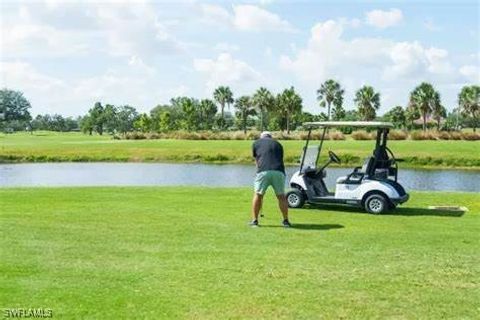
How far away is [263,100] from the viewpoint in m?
98.4

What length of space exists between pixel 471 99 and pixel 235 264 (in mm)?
97324

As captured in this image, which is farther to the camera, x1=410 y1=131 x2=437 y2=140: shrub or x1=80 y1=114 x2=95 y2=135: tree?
x1=80 y1=114 x2=95 y2=135: tree

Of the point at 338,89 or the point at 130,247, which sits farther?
the point at 338,89

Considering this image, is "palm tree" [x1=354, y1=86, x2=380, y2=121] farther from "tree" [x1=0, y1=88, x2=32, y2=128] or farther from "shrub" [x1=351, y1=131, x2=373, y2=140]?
"tree" [x1=0, y1=88, x2=32, y2=128]

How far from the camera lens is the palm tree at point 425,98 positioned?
9250cm

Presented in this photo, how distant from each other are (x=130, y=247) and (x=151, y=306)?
2.97 metres

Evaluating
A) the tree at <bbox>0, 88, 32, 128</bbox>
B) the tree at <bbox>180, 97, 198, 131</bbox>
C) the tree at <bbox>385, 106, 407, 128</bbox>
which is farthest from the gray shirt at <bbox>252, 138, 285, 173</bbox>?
the tree at <bbox>0, 88, 32, 128</bbox>

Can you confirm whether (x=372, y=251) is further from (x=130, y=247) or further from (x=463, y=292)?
(x=130, y=247)

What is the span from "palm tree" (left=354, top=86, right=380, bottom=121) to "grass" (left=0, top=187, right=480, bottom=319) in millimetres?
82523

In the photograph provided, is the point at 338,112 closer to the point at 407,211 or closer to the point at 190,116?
the point at 190,116

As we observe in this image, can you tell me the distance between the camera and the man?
11.7m

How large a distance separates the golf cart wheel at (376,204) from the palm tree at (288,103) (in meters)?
80.4

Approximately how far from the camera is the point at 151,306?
6.52m

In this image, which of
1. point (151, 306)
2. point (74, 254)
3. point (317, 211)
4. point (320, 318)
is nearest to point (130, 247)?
point (74, 254)
